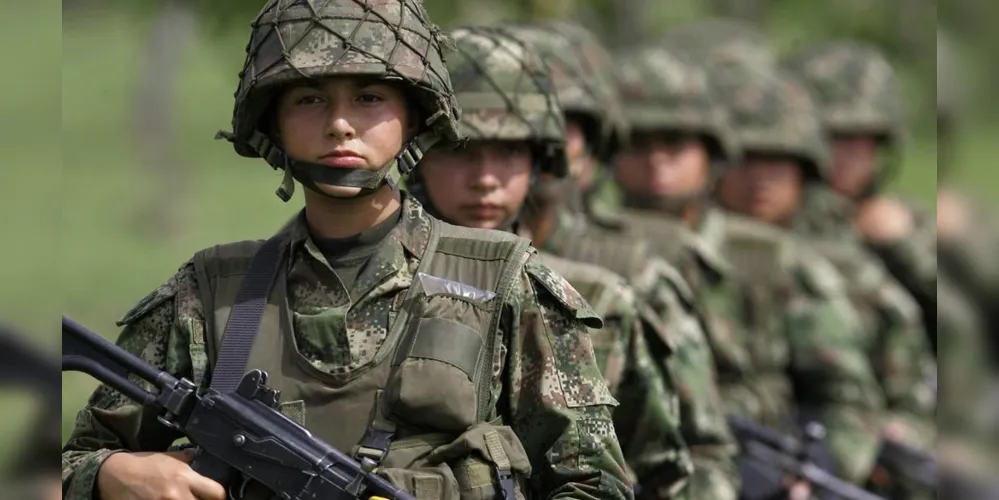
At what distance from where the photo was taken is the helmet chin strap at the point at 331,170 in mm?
4430

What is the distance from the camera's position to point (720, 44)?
14539mm

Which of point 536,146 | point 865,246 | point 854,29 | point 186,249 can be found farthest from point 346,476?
point 854,29

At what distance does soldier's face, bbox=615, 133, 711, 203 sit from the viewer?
1062cm

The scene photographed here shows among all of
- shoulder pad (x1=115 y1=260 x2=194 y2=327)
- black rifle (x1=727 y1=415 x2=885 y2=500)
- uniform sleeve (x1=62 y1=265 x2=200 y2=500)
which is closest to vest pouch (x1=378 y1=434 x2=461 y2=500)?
uniform sleeve (x1=62 y1=265 x2=200 y2=500)

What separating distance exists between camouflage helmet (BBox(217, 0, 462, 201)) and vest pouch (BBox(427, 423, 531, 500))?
659mm

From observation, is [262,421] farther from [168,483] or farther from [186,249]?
[186,249]

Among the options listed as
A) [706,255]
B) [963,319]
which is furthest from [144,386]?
[706,255]

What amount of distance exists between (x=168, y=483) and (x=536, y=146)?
2804 millimetres

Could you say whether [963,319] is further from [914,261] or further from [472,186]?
[914,261]

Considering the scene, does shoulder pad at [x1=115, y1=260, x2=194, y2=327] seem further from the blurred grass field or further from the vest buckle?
the blurred grass field

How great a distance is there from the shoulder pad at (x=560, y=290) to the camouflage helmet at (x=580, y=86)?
12.7 feet

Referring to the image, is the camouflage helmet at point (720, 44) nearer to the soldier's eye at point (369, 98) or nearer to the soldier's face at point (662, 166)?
the soldier's face at point (662, 166)

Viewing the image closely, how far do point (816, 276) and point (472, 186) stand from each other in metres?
5.82

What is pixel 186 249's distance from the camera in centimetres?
1933
